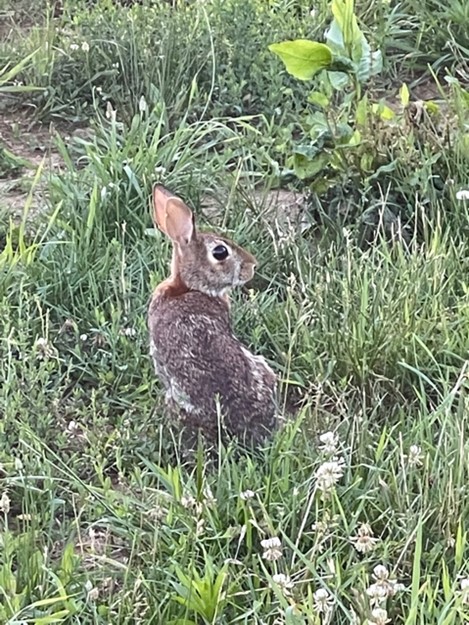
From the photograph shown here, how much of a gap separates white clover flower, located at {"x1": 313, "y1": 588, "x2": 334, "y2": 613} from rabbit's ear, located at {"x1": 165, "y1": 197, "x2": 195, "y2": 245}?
1553 millimetres

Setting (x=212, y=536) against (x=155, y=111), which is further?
(x=155, y=111)

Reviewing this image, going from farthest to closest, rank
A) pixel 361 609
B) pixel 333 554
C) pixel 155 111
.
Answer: pixel 155 111, pixel 333 554, pixel 361 609

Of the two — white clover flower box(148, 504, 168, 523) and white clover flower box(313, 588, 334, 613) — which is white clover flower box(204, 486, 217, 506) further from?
white clover flower box(313, 588, 334, 613)

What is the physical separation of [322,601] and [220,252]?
166 cm

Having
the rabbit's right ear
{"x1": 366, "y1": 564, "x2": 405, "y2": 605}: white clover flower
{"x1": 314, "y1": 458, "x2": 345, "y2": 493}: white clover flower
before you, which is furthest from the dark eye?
{"x1": 366, "y1": 564, "x2": 405, "y2": 605}: white clover flower

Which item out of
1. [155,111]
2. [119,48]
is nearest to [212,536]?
[155,111]

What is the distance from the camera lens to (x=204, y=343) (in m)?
3.89

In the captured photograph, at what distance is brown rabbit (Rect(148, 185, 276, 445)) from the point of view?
3783mm

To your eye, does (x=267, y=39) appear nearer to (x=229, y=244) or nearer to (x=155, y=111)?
(x=155, y=111)

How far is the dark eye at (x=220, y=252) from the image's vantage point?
167 inches

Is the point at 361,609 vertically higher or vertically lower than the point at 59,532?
higher

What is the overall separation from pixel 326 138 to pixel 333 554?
228cm

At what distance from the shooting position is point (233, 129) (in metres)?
5.82

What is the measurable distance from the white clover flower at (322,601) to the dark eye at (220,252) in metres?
1.52
